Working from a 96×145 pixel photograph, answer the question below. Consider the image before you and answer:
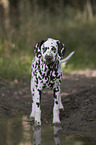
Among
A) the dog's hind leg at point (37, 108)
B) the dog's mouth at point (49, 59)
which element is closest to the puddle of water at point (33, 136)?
the dog's hind leg at point (37, 108)

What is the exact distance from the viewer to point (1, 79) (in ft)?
27.3

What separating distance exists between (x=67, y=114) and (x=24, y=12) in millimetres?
8032

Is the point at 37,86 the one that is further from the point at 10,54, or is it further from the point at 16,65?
the point at 10,54

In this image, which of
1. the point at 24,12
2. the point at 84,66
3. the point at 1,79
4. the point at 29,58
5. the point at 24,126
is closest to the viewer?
the point at 24,126

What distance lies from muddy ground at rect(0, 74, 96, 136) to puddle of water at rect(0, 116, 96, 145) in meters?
0.24

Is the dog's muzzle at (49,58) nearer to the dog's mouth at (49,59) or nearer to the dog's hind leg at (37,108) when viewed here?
the dog's mouth at (49,59)

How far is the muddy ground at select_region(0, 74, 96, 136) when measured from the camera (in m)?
4.82

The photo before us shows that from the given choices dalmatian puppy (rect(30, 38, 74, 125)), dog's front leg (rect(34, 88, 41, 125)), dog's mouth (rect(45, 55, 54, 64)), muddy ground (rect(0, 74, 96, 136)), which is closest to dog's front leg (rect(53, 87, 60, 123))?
dalmatian puppy (rect(30, 38, 74, 125))

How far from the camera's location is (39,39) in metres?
11.9

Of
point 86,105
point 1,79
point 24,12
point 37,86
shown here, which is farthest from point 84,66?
point 37,86

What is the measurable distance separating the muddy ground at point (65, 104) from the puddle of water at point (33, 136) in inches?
9.4

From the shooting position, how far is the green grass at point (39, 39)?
365 inches

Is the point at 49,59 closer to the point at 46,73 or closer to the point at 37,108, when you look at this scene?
the point at 46,73

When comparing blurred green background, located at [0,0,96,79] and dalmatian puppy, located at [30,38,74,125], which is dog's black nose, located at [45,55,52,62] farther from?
blurred green background, located at [0,0,96,79]
